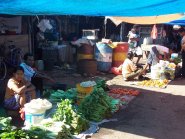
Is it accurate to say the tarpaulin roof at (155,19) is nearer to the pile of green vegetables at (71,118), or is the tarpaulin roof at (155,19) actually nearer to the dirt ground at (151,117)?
the dirt ground at (151,117)

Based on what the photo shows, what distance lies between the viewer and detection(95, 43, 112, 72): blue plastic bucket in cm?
1327

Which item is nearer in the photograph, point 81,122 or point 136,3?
point 136,3

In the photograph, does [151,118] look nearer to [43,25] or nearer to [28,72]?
[28,72]

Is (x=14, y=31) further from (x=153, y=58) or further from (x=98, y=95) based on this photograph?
(x=98, y=95)

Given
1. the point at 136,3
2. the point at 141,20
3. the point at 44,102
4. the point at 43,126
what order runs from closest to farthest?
the point at 136,3 → the point at 43,126 → the point at 44,102 → the point at 141,20

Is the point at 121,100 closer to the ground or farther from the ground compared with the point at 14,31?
closer to the ground

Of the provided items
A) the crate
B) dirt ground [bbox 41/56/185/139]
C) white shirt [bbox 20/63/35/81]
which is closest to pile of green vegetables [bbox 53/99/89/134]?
dirt ground [bbox 41/56/185/139]

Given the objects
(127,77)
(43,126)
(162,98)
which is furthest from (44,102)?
(127,77)

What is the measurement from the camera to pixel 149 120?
7336 millimetres

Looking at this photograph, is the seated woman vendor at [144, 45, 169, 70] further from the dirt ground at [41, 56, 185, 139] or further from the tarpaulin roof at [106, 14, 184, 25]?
the dirt ground at [41, 56, 185, 139]

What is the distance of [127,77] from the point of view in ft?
38.2

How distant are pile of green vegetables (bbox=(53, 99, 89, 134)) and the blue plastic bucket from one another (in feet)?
23.0

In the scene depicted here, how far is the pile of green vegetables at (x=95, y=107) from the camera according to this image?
699 centimetres

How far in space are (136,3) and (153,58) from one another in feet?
27.6
